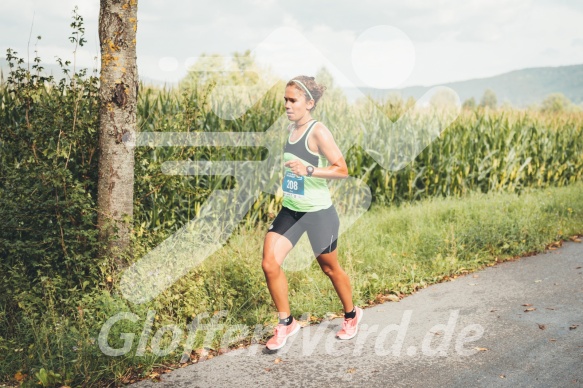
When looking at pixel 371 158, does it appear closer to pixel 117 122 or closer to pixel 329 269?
pixel 329 269

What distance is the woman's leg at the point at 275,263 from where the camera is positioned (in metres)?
4.93

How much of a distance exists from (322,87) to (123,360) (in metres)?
2.72

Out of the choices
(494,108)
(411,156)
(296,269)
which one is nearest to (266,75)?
(494,108)

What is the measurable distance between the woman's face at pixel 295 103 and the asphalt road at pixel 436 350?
6.54 ft

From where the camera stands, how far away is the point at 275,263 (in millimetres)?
4930

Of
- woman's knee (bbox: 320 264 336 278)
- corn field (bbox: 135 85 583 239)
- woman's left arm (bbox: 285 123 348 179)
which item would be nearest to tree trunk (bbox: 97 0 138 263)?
corn field (bbox: 135 85 583 239)

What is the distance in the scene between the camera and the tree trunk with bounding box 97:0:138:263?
557 centimetres

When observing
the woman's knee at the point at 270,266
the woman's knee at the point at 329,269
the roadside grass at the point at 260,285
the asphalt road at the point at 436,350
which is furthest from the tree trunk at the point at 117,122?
the woman's knee at the point at 329,269

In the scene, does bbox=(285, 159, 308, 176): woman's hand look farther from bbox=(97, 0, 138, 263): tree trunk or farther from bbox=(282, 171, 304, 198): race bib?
bbox=(97, 0, 138, 263): tree trunk

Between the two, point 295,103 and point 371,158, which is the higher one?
point 295,103

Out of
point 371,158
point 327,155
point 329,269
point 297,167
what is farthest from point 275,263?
point 371,158

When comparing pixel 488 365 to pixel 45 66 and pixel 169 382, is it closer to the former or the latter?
pixel 169 382

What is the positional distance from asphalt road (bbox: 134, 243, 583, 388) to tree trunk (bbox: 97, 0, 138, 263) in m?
1.66

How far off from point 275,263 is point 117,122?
2.08 m
